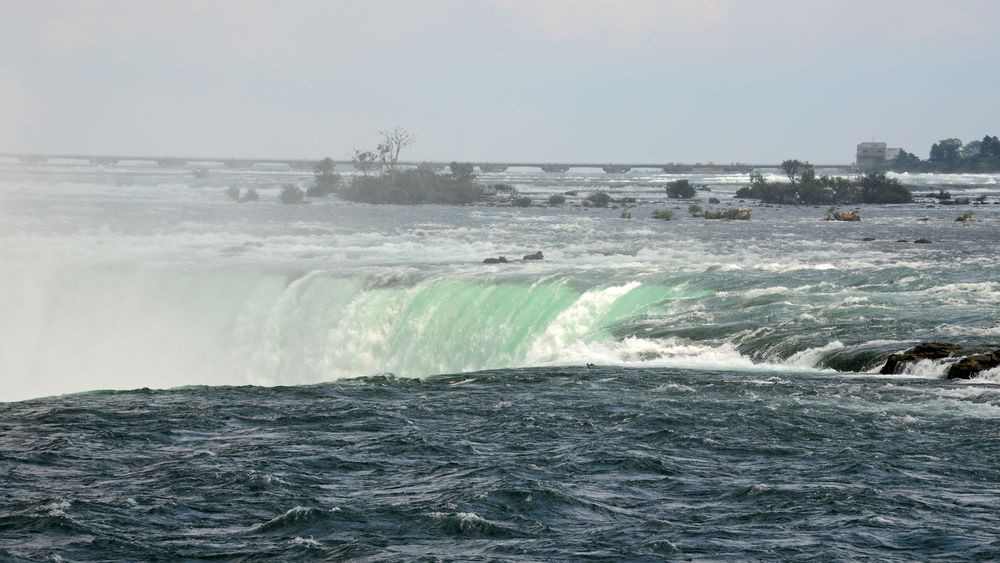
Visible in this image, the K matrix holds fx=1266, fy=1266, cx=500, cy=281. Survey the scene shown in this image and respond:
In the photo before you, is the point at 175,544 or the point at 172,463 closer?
the point at 175,544

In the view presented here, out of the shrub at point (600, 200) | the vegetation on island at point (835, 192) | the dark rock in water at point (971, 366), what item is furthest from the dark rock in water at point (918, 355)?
the vegetation on island at point (835, 192)

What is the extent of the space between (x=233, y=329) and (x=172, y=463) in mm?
21322

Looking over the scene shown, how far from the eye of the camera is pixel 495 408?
26047mm

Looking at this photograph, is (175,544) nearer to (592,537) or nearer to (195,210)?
(592,537)

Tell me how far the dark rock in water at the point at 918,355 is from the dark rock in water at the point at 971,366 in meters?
0.90

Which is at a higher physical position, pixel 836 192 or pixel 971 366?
pixel 836 192

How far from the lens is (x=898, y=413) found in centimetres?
2402

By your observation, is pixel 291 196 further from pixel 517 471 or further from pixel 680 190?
pixel 517 471

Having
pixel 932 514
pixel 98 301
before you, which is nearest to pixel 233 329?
pixel 98 301

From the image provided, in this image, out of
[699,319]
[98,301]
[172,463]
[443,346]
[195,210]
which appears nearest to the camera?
[172,463]

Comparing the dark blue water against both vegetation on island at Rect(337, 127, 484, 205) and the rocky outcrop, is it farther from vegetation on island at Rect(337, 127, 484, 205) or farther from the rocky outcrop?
vegetation on island at Rect(337, 127, 484, 205)

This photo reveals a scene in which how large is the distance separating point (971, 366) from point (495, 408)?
33.6 ft

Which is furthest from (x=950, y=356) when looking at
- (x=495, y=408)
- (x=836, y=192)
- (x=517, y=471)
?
(x=836, y=192)

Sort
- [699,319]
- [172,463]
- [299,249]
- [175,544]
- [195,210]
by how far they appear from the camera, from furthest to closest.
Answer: [195,210] → [299,249] → [699,319] → [172,463] → [175,544]
